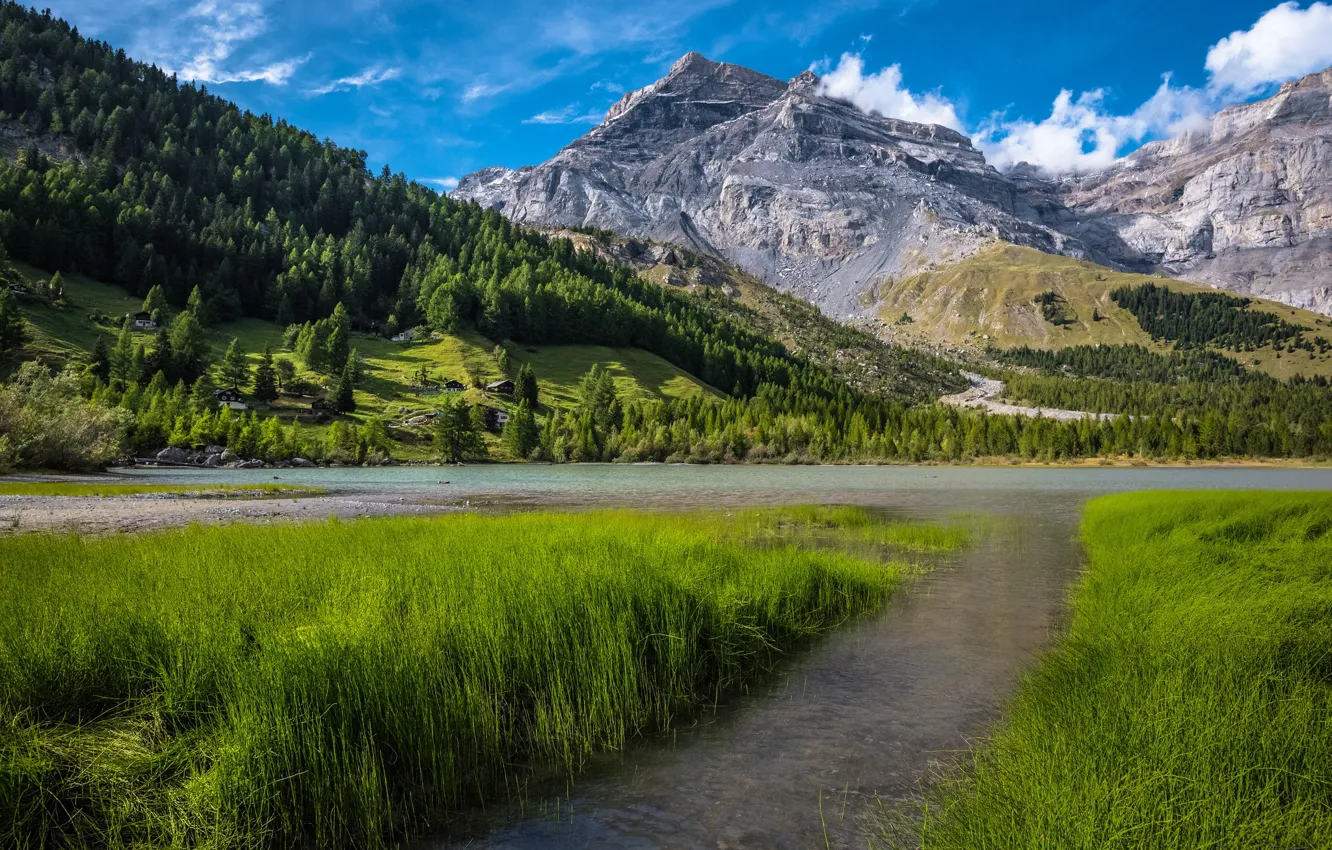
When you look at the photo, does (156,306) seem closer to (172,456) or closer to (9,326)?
(9,326)

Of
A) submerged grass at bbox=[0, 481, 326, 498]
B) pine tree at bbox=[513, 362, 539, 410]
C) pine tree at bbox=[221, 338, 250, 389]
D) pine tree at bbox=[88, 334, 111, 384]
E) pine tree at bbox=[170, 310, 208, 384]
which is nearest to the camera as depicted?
submerged grass at bbox=[0, 481, 326, 498]

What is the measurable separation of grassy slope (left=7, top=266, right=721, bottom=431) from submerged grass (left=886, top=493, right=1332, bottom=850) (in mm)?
116602

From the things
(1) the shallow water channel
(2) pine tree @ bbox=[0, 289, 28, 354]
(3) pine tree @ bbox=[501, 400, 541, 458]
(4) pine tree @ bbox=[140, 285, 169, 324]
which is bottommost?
(1) the shallow water channel

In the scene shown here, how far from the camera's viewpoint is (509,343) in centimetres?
16475

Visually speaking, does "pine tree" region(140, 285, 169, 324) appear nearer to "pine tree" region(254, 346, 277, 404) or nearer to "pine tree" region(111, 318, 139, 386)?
"pine tree" region(111, 318, 139, 386)

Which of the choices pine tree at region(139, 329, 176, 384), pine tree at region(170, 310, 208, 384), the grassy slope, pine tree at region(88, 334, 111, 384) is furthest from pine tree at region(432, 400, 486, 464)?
pine tree at region(88, 334, 111, 384)

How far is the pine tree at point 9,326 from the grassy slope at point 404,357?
7.33ft

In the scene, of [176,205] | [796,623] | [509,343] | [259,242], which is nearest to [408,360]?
[509,343]

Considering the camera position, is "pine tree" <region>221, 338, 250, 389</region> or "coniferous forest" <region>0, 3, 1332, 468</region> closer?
"coniferous forest" <region>0, 3, 1332, 468</region>

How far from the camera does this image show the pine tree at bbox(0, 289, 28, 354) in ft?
296

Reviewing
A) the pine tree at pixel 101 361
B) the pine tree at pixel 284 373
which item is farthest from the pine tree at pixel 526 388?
the pine tree at pixel 101 361

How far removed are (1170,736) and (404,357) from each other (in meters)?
156

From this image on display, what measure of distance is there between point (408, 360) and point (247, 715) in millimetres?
150229

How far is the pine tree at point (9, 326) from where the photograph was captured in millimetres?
90250
